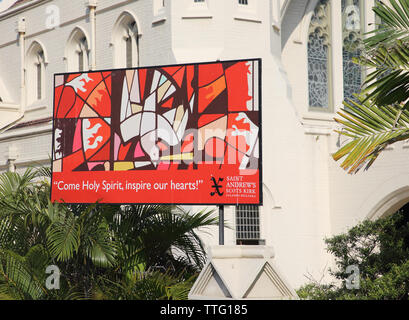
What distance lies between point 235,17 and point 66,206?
1129 cm

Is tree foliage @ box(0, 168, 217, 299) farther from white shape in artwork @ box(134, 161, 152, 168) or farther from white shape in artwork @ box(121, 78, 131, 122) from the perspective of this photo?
white shape in artwork @ box(121, 78, 131, 122)

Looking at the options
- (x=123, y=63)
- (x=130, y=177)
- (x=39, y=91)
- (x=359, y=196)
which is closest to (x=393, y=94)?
(x=130, y=177)

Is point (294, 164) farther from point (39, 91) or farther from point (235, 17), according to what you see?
point (39, 91)

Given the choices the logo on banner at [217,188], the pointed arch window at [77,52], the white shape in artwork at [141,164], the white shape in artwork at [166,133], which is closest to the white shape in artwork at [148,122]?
the white shape in artwork at [166,133]

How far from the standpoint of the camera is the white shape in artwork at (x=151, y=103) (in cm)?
1858

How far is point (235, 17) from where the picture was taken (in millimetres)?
27422

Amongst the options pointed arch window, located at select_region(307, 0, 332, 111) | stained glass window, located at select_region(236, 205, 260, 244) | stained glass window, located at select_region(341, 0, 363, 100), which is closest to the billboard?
stained glass window, located at select_region(236, 205, 260, 244)

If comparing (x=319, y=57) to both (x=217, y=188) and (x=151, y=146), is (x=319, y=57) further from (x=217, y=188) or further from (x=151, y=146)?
(x=217, y=188)

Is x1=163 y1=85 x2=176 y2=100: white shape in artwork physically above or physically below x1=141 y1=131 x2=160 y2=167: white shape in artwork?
above

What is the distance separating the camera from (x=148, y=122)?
60.9 ft

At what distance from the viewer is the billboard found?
1769cm

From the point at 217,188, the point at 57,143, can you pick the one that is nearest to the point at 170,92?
the point at 217,188

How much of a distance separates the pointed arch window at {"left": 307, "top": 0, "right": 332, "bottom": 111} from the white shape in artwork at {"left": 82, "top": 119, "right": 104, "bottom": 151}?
571 inches

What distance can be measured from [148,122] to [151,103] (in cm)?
40
